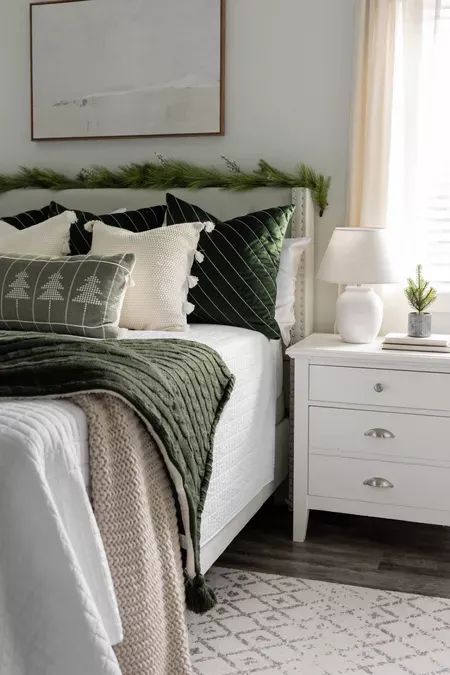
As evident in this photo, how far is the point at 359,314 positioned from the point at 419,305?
0.21 metres

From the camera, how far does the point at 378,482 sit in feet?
9.23

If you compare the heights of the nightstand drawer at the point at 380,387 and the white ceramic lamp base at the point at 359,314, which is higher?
the white ceramic lamp base at the point at 359,314

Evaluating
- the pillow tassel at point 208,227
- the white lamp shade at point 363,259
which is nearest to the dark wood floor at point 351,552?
the white lamp shade at point 363,259

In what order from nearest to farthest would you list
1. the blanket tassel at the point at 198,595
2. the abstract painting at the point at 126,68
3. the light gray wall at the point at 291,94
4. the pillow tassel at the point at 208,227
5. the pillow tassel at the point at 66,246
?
the blanket tassel at the point at 198,595 → the pillow tassel at the point at 208,227 → the pillow tassel at the point at 66,246 → the light gray wall at the point at 291,94 → the abstract painting at the point at 126,68

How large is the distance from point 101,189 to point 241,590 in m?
1.77

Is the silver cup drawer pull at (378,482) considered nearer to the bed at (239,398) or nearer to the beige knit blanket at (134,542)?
Answer: the bed at (239,398)

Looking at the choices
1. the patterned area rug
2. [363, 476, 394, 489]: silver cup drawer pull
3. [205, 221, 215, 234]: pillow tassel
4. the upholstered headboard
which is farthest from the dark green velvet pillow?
the patterned area rug

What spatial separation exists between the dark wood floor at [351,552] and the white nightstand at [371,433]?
119 mm

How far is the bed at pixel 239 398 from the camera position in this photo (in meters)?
2.32

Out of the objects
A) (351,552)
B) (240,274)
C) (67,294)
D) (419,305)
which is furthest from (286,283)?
(351,552)

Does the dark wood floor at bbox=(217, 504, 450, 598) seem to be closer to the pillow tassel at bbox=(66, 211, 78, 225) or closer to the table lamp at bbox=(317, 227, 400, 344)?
the table lamp at bbox=(317, 227, 400, 344)

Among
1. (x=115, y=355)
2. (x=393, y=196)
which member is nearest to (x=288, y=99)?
(x=393, y=196)

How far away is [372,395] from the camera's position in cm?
280

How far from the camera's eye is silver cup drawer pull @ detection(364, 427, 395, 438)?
9.14 feet
